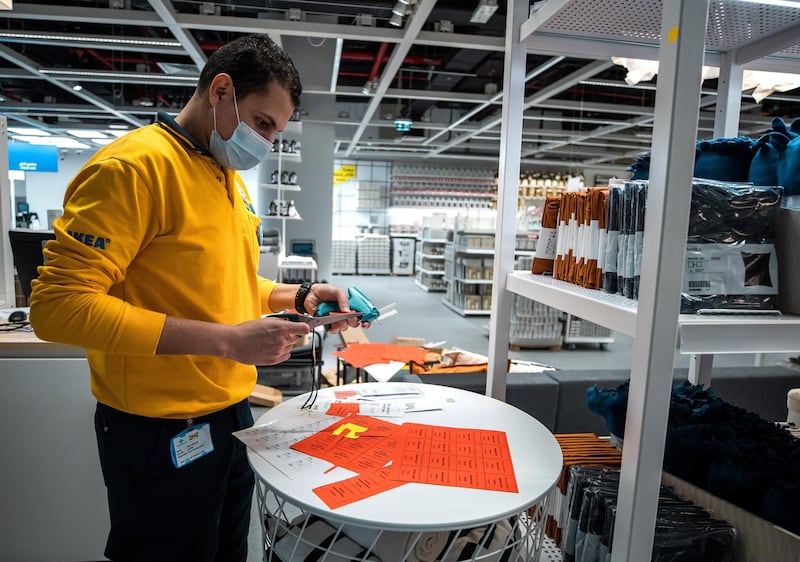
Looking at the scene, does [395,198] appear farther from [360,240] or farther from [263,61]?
[263,61]

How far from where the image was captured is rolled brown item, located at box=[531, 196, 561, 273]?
60.2 inches

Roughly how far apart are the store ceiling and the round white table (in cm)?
104

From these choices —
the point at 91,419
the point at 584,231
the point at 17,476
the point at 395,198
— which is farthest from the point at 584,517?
the point at 395,198

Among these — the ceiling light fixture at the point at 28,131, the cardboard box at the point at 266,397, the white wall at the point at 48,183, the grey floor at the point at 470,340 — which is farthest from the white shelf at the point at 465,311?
the white wall at the point at 48,183

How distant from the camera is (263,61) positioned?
1255 millimetres

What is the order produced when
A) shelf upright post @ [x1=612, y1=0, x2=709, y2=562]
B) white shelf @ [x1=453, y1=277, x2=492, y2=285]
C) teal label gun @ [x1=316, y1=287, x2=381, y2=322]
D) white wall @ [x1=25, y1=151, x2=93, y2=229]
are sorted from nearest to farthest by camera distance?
shelf upright post @ [x1=612, y1=0, x2=709, y2=562] → teal label gun @ [x1=316, y1=287, x2=381, y2=322] → white shelf @ [x1=453, y1=277, x2=492, y2=285] → white wall @ [x1=25, y1=151, x2=93, y2=229]

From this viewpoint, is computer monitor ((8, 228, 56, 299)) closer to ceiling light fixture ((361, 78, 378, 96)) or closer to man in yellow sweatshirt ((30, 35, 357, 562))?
man in yellow sweatshirt ((30, 35, 357, 562))

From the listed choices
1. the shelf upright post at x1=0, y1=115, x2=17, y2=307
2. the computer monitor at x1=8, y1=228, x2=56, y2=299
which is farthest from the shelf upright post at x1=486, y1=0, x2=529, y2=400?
the shelf upright post at x1=0, y1=115, x2=17, y2=307

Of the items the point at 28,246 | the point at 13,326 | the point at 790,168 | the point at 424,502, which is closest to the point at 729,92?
the point at 790,168

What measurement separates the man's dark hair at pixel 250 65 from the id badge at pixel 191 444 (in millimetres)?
850

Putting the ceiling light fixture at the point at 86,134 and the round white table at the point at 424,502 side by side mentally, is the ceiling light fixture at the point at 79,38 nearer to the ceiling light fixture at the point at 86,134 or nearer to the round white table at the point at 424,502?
the round white table at the point at 424,502

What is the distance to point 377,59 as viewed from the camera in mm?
6859

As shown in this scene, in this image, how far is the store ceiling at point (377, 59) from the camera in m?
1.49

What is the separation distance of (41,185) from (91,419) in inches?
782
